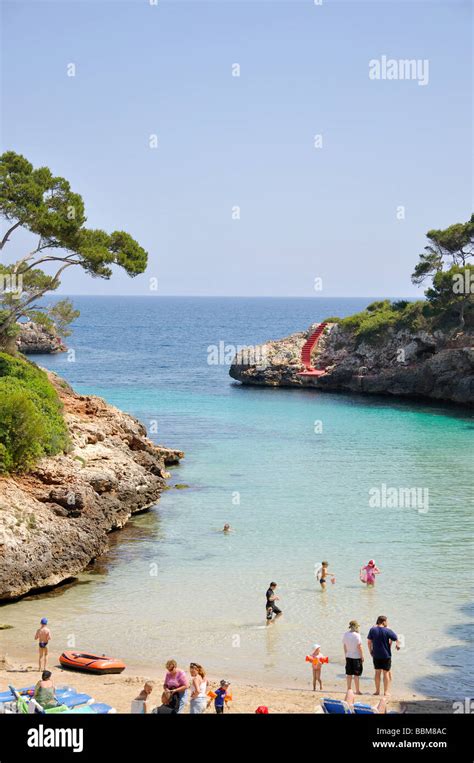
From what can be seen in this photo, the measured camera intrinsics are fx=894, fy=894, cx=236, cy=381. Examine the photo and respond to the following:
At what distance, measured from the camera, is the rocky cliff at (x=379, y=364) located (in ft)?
213

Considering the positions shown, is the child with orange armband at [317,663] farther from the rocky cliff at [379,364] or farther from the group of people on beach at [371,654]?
the rocky cliff at [379,364]

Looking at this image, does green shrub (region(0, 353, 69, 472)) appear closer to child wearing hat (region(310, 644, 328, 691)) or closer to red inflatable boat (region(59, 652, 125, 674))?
red inflatable boat (region(59, 652, 125, 674))

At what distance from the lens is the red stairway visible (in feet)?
247

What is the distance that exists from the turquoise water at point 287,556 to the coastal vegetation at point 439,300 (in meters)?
13.5

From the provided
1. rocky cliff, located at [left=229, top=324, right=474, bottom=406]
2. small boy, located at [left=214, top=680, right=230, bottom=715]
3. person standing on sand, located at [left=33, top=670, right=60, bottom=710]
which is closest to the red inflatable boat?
small boy, located at [left=214, top=680, right=230, bottom=715]

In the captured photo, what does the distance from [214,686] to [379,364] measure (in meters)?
55.9

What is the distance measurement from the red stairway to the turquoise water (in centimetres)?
1779

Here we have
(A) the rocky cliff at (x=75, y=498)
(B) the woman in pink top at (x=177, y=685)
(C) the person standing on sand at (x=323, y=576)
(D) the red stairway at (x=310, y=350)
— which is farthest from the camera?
(D) the red stairway at (x=310, y=350)

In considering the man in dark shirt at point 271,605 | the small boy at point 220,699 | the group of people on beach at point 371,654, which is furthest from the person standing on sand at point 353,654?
the man in dark shirt at point 271,605

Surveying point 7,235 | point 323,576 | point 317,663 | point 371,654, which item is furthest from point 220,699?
point 7,235

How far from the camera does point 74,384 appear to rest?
3095 inches
